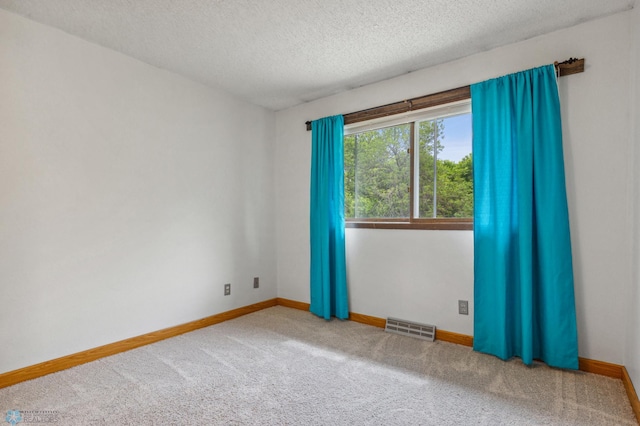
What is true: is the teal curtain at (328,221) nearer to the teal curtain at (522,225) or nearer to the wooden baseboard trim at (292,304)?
the wooden baseboard trim at (292,304)

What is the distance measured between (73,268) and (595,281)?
12.0 feet

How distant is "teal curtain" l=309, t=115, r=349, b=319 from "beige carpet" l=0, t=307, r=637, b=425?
72cm

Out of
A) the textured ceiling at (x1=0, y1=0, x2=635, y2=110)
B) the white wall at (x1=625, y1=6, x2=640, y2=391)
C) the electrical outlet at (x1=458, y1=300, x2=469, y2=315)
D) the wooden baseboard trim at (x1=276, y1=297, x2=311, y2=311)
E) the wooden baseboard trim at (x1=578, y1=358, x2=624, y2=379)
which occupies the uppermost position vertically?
the textured ceiling at (x1=0, y1=0, x2=635, y2=110)

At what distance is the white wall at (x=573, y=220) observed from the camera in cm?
212

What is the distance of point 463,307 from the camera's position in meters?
2.69

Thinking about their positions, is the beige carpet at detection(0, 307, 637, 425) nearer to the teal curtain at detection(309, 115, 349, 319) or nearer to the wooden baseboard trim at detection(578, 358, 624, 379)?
the wooden baseboard trim at detection(578, 358, 624, 379)

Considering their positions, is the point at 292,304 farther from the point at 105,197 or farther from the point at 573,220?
the point at 573,220

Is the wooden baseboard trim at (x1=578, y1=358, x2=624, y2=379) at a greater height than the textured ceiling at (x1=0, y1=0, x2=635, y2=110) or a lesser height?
lesser

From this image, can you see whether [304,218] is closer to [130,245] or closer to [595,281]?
[130,245]

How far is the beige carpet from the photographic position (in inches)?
68.2

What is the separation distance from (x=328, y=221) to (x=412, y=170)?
99 cm

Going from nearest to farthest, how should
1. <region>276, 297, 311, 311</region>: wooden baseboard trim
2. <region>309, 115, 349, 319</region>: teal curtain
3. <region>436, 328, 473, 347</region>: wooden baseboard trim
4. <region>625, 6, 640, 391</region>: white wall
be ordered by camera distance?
<region>625, 6, 640, 391</region>: white wall < <region>436, 328, 473, 347</region>: wooden baseboard trim < <region>309, 115, 349, 319</region>: teal curtain < <region>276, 297, 311, 311</region>: wooden baseboard trim
